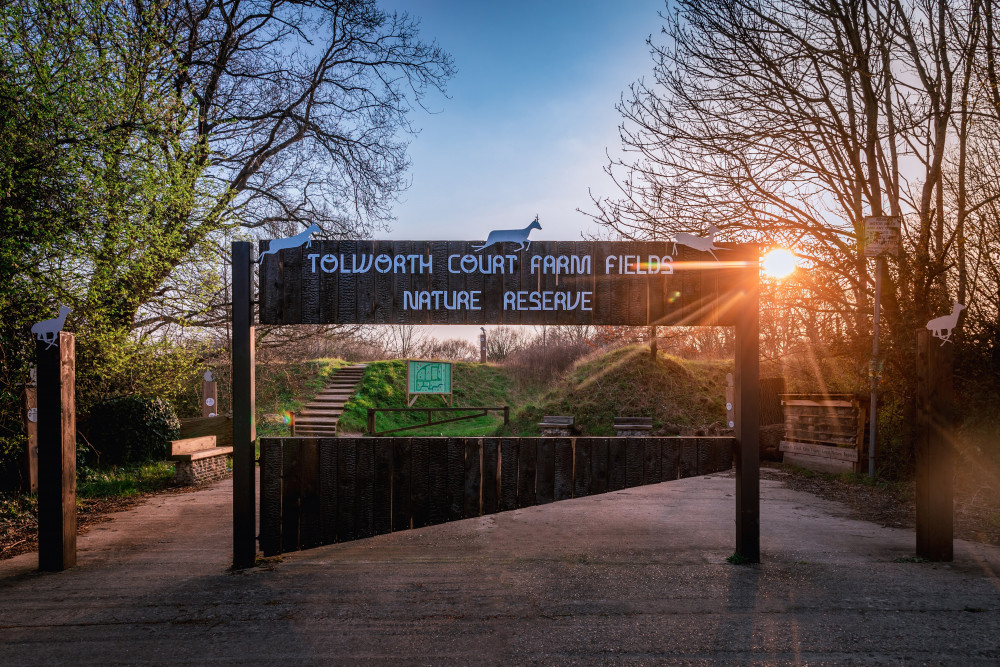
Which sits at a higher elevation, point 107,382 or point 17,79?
point 17,79

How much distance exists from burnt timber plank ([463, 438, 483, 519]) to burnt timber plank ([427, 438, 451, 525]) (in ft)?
0.62

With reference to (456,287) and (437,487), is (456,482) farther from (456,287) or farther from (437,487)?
(456,287)

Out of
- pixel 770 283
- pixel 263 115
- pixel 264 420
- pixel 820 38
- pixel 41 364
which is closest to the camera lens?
pixel 41 364

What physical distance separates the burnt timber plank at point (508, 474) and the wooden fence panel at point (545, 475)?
0.22 metres

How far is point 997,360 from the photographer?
8.47m

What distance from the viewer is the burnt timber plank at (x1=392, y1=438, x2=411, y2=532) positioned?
5.70m

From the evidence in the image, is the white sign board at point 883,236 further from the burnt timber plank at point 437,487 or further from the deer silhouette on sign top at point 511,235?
the burnt timber plank at point 437,487

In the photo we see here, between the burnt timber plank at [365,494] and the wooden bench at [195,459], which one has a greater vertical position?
the burnt timber plank at [365,494]

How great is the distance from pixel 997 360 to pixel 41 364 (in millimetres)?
11439

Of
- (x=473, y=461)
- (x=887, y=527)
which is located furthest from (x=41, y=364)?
(x=887, y=527)

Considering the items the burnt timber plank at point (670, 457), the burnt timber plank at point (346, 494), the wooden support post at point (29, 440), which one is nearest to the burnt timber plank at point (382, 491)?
the burnt timber plank at point (346, 494)

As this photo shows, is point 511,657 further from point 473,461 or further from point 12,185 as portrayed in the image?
point 12,185

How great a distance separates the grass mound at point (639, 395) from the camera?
17.1m

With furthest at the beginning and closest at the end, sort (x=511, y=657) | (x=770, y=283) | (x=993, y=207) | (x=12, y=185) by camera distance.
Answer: (x=770, y=283) → (x=993, y=207) → (x=12, y=185) → (x=511, y=657)
